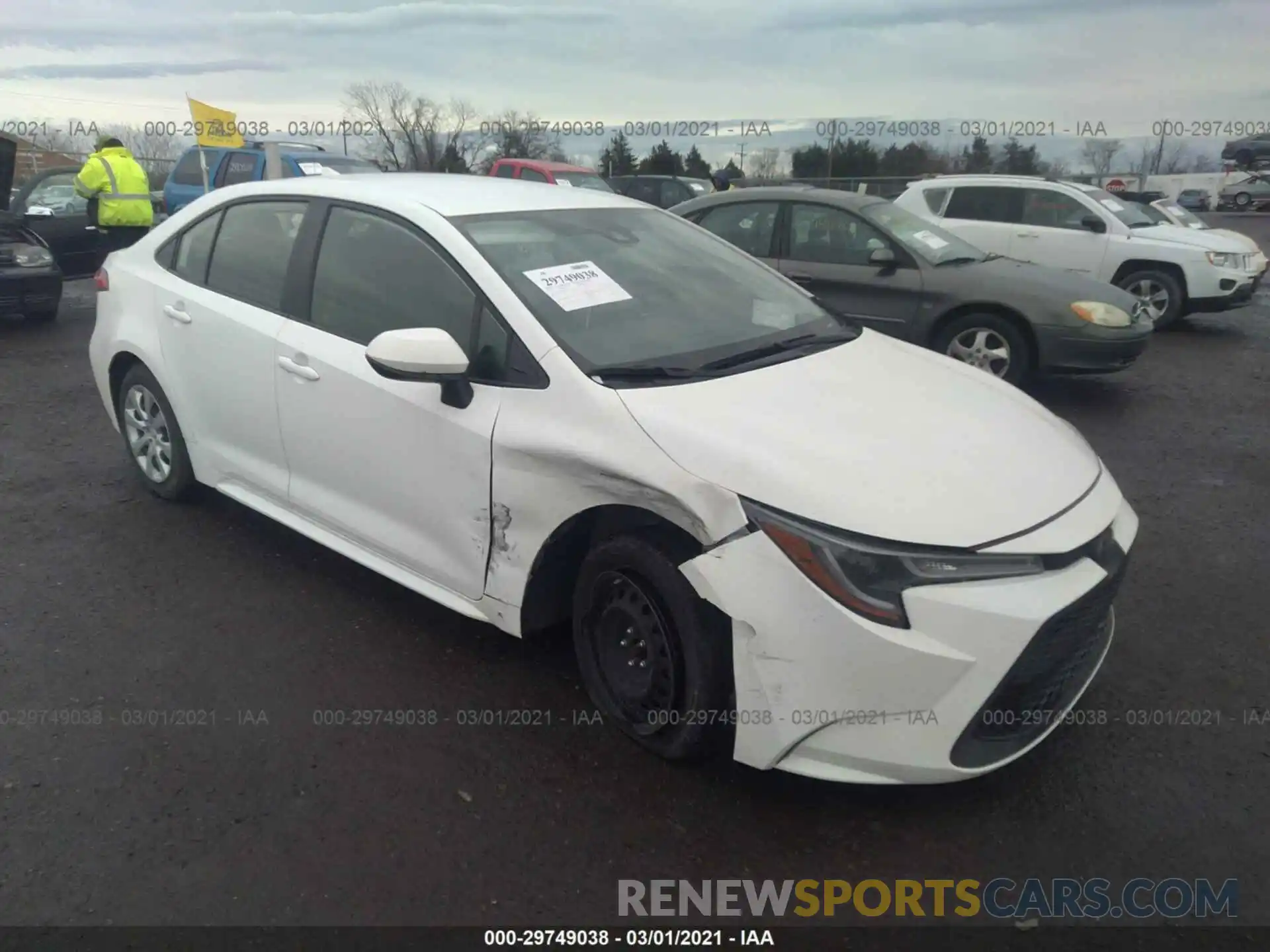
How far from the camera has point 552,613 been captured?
3209 mm

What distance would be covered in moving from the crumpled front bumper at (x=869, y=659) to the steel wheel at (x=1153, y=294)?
29.1 ft

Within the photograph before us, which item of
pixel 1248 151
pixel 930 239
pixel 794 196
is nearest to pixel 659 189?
pixel 794 196

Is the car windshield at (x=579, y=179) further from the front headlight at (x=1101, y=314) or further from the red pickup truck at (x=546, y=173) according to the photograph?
the front headlight at (x=1101, y=314)

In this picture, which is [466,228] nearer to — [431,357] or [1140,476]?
[431,357]

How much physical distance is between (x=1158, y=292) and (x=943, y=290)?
460 centimetres

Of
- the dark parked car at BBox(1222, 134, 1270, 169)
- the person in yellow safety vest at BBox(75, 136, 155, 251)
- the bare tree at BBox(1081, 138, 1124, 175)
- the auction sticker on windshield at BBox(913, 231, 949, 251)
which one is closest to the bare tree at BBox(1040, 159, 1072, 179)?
the bare tree at BBox(1081, 138, 1124, 175)

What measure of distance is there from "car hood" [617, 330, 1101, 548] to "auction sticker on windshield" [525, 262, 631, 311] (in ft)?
1.66

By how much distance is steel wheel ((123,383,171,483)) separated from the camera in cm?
465

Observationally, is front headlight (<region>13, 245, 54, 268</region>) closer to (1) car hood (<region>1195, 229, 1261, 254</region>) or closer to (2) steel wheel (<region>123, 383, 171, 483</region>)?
(2) steel wheel (<region>123, 383, 171, 483</region>)

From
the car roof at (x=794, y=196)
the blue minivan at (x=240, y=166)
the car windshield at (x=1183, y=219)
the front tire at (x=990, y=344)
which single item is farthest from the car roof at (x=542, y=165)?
the front tire at (x=990, y=344)

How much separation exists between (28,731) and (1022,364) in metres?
6.38

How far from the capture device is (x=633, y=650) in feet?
9.70

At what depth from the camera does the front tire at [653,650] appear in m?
2.70

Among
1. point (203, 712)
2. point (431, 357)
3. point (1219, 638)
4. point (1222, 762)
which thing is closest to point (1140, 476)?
point (1219, 638)
